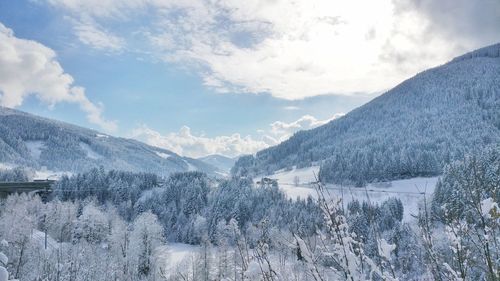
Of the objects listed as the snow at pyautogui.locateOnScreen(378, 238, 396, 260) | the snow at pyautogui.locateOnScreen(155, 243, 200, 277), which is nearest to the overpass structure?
the snow at pyautogui.locateOnScreen(155, 243, 200, 277)

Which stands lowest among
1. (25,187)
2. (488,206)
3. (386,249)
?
(386,249)

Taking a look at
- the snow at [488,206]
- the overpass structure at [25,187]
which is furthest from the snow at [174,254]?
the snow at [488,206]

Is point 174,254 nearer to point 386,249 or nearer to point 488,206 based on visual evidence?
point 488,206

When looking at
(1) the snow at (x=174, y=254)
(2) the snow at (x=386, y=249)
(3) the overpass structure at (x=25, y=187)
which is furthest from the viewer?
(3) the overpass structure at (x=25, y=187)

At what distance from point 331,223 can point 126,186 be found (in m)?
121

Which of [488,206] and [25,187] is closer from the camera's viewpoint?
[488,206]

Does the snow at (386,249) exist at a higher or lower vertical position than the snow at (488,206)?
lower

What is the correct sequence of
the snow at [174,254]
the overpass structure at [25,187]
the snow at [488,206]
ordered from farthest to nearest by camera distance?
the overpass structure at [25,187] < the snow at [174,254] < the snow at [488,206]

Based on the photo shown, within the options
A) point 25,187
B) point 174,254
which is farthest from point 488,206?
point 25,187

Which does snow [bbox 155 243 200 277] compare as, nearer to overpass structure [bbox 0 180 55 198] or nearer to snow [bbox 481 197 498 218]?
overpass structure [bbox 0 180 55 198]

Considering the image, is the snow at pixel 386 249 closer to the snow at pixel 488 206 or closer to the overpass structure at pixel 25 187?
the snow at pixel 488 206

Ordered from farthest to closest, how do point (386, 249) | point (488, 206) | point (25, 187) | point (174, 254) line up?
point (25, 187), point (174, 254), point (488, 206), point (386, 249)

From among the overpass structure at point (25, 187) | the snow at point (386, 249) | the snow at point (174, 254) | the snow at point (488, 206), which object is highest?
the overpass structure at point (25, 187)

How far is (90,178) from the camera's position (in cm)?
11944
